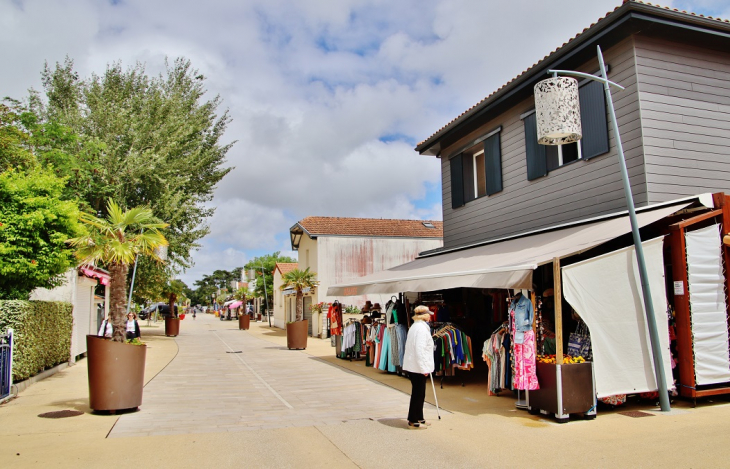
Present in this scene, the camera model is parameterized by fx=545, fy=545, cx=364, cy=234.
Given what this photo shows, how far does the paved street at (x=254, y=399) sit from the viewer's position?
25.7ft

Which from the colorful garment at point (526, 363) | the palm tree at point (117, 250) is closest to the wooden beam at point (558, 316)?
the colorful garment at point (526, 363)

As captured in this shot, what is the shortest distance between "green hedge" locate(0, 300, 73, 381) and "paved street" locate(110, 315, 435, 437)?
2.44 m

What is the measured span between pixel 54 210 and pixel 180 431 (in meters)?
6.22

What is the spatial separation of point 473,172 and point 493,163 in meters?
1.44

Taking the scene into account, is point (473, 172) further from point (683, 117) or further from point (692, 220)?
point (692, 220)

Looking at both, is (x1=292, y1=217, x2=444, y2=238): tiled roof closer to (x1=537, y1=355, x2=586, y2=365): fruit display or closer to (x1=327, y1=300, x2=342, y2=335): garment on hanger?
(x1=327, y1=300, x2=342, y2=335): garment on hanger

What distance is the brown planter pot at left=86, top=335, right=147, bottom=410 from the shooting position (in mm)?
8297

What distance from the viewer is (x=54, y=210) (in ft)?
36.3

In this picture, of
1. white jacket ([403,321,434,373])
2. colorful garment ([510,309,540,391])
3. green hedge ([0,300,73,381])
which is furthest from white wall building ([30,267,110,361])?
colorful garment ([510,309,540,391])

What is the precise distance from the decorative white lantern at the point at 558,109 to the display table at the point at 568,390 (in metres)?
3.57

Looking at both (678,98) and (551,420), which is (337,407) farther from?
(678,98)

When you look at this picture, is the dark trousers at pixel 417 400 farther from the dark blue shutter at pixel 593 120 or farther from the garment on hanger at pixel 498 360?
the dark blue shutter at pixel 593 120

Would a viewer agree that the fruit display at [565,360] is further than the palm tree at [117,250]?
No

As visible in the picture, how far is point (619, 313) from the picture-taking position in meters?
8.03
